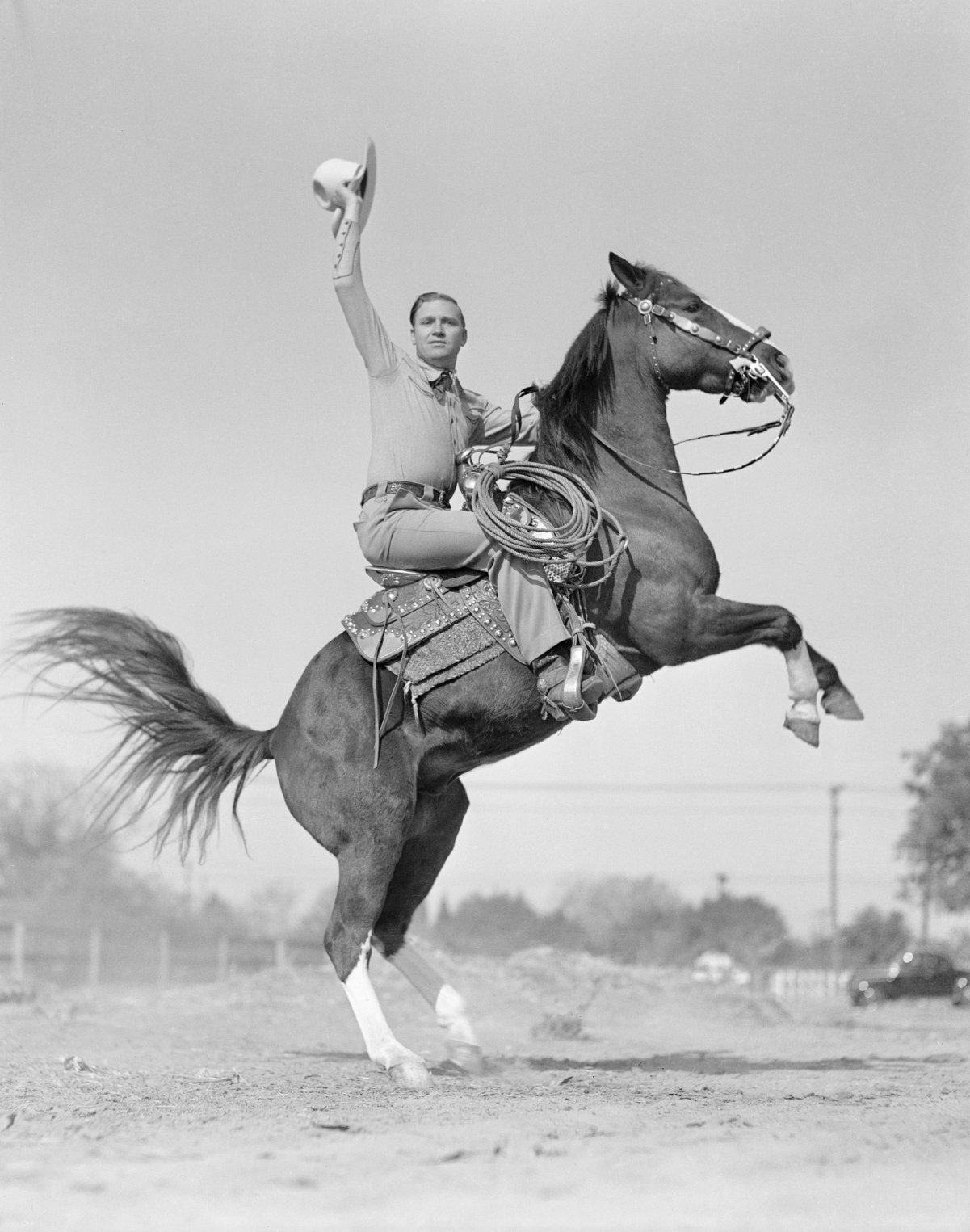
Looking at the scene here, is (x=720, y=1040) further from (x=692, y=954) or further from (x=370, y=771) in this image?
(x=692, y=954)

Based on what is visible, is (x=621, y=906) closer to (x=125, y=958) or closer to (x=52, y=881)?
(x=52, y=881)

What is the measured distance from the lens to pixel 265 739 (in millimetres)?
7133

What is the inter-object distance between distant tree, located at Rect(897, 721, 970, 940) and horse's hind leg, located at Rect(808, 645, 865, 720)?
1813cm

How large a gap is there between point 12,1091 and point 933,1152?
3.60 m

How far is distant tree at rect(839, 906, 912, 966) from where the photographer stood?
195 ft

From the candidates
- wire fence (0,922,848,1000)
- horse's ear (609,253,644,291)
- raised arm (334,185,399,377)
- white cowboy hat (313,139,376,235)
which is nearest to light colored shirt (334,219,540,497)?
raised arm (334,185,399,377)

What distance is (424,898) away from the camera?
6.89 meters

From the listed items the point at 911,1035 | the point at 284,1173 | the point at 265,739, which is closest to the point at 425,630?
the point at 265,739

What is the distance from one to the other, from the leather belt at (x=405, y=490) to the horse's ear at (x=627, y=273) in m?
1.38

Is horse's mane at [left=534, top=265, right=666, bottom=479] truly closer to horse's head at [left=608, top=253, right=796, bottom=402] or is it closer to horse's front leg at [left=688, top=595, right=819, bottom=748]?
horse's head at [left=608, top=253, right=796, bottom=402]


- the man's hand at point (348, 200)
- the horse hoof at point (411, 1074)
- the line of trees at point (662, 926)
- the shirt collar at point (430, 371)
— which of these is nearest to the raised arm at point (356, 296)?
the man's hand at point (348, 200)

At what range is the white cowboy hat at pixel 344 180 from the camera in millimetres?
Answer: 5980

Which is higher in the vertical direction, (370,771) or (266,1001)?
(370,771)

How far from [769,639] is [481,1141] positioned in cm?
282
